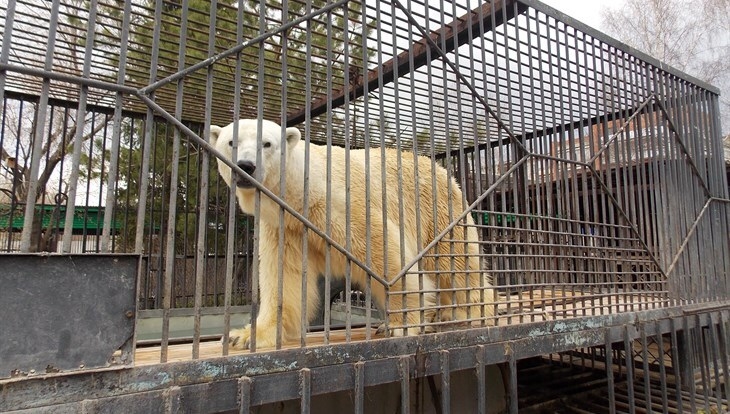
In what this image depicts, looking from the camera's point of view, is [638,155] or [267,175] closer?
[267,175]

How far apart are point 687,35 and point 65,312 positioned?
77.7 feet

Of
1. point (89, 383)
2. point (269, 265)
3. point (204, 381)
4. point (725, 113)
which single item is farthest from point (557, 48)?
point (725, 113)

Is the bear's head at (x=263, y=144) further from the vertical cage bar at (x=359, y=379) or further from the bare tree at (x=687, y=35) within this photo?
the bare tree at (x=687, y=35)

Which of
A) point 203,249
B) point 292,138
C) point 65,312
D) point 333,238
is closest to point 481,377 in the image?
point 333,238

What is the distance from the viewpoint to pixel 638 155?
4879mm

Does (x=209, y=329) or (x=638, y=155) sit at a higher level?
(x=638, y=155)

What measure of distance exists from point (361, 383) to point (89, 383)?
1.34 meters

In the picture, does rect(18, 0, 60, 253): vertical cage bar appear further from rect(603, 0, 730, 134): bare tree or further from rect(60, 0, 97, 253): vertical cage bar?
rect(603, 0, 730, 134): bare tree

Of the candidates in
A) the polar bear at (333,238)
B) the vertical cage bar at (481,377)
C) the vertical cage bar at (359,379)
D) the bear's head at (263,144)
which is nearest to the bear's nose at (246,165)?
the bear's head at (263,144)

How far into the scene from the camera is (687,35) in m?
18.8

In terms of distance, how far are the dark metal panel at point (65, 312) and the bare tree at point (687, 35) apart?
22275mm

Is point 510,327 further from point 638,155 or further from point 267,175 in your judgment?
point 638,155

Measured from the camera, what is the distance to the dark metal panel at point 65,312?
5.63 ft

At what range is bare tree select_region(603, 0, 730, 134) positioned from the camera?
1833 centimetres
